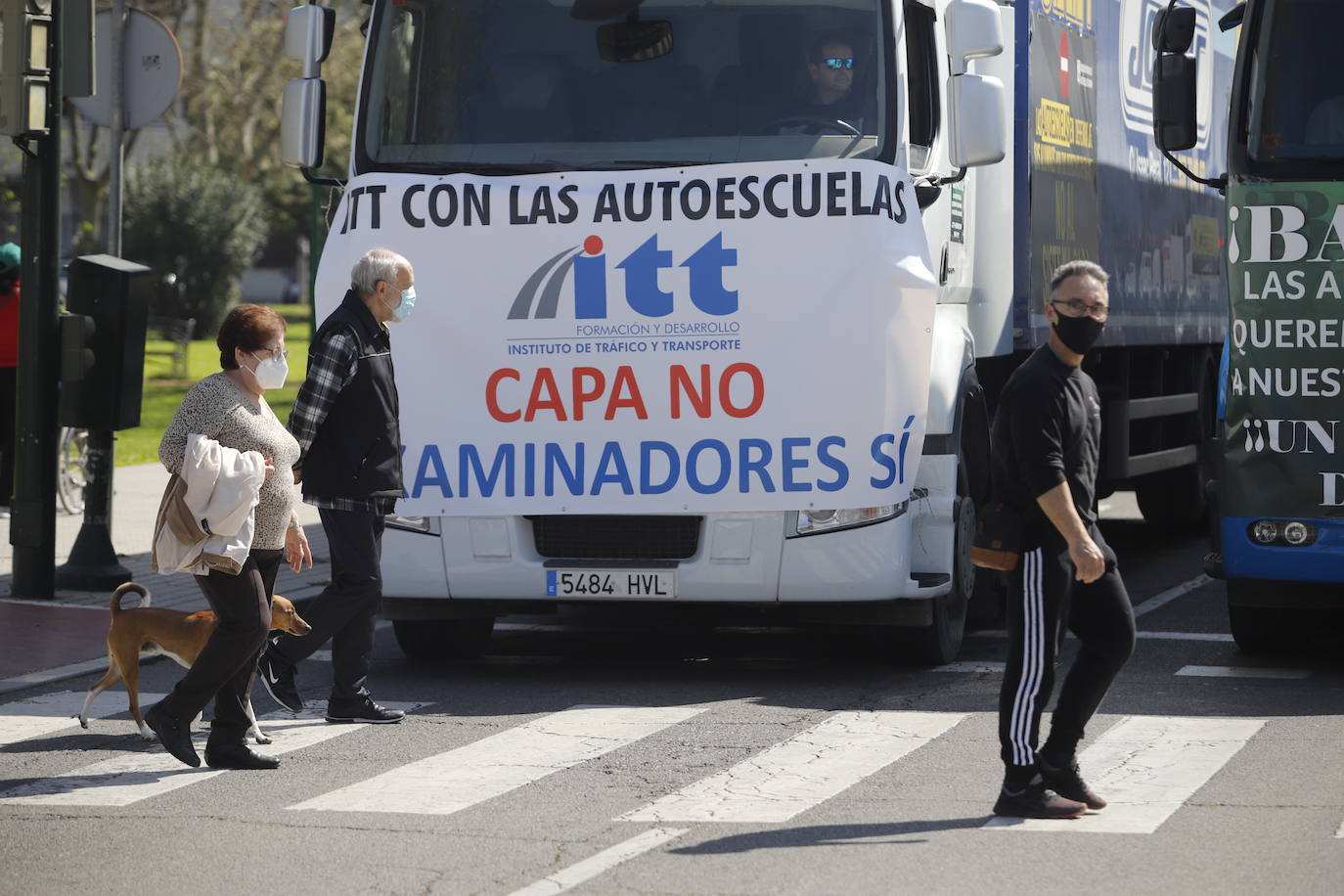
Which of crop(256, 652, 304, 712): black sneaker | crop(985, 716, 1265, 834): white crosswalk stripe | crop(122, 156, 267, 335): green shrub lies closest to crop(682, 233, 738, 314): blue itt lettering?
crop(256, 652, 304, 712): black sneaker

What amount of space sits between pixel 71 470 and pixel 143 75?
5154 mm


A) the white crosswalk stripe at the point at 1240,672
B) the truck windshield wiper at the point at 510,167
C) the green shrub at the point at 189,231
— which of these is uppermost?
the green shrub at the point at 189,231

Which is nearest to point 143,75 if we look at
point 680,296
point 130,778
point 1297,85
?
point 680,296

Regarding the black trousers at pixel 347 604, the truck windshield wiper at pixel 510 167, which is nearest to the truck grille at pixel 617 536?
the black trousers at pixel 347 604

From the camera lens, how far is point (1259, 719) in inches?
329

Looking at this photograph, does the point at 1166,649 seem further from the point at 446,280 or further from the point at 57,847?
the point at 57,847

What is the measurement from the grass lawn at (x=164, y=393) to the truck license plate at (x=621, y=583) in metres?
4.48

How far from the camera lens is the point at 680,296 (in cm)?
906

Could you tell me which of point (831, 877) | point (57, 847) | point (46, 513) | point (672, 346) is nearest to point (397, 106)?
point (672, 346)

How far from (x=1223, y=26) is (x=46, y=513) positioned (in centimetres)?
656

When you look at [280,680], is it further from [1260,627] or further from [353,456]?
[1260,627]

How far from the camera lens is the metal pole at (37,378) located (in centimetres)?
1146

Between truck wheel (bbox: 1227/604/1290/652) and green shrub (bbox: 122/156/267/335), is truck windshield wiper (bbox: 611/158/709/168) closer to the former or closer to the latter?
truck wheel (bbox: 1227/604/1290/652)

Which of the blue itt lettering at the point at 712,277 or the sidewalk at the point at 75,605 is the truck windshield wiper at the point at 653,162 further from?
→ the sidewalk at the point at 75,605
